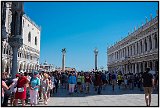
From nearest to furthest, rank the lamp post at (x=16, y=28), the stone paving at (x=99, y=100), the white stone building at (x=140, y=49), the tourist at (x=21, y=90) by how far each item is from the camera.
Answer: the tourist at (x=21, y=90) → the stone paving at (x=99, y=100) → the lamp post at (x=16, y=28) → the white stone building at (x=140, y=49)

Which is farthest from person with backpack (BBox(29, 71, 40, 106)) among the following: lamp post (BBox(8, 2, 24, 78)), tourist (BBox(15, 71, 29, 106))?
lamp post (BBox(8, 2, 24, 78))

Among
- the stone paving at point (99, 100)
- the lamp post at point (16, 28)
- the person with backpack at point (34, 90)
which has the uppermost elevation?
the lamp post at point (16, 28)

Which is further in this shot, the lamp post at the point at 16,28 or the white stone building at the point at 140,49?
the white stone building at the point at 140,49

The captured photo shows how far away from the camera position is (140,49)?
47875mm

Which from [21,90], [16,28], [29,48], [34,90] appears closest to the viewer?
[21,90]

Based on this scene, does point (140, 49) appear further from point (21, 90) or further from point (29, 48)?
point (21, 90)

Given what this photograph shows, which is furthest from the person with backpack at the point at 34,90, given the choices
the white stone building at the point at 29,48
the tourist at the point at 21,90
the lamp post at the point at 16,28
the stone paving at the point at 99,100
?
the white stone building at the point at 29,48

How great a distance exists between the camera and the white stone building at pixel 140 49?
40.1m

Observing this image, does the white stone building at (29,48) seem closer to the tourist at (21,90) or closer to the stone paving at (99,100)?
the stone paving at (99,100)

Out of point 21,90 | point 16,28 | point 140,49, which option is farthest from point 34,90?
point 140,49

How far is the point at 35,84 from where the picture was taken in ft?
33.8

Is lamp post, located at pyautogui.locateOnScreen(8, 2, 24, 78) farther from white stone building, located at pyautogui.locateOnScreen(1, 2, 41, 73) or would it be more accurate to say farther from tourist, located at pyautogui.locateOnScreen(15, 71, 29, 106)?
white stone building, located at pyautogui.locateOnScreen(1, 2, 41, 73)

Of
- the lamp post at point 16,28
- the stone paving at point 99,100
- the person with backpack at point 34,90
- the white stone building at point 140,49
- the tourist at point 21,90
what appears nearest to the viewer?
the tourist at point 21,90

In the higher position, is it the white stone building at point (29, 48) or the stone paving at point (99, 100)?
the white stone building at point (29, 48)
